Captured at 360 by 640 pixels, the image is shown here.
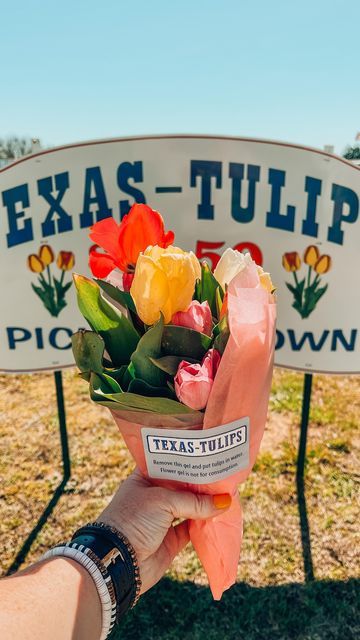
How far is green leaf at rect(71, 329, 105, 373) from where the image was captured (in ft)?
3.15

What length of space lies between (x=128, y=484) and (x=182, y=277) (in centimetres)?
59

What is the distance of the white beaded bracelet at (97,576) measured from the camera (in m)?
1.06

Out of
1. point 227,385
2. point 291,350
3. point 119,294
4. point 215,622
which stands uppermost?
point 119,294

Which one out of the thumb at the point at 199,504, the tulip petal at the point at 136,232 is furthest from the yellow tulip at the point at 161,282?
the thumb at the point at 199,504

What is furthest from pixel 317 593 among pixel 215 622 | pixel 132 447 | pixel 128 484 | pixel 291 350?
pixel 132 447

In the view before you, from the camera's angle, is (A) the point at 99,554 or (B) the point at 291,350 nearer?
(A) the point at 99,554

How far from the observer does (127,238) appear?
1.02 m

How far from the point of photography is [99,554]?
3.59 feet

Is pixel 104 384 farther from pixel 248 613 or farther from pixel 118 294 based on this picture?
pixel 248 613

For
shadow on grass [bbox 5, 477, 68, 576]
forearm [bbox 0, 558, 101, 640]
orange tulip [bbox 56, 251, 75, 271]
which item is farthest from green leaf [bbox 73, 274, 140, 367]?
shadow on grass [bbox 5, 477, 68, 576]

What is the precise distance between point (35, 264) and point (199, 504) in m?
1.71

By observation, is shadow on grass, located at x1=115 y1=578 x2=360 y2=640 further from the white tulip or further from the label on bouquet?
the white tulip

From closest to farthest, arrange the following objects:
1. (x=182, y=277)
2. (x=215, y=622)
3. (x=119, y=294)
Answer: (x=182, y=277)
(x=119, y=294)
(x=215, y=622)

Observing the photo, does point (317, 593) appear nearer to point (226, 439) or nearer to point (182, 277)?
point (226, 439)
